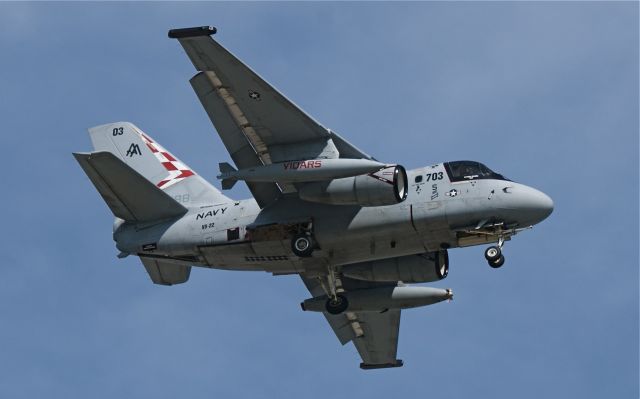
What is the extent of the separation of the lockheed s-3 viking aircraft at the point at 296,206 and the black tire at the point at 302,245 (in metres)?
0.03

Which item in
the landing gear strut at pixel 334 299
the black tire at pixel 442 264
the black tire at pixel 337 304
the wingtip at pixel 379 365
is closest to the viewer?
the landing gear strut at pixel 334 299

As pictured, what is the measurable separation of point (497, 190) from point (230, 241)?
8.37 metres

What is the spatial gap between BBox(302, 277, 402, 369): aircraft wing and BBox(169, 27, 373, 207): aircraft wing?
10081 mm

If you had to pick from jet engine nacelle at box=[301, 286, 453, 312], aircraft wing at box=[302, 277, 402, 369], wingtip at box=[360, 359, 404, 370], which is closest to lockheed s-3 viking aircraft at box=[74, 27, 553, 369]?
jet engine nacelle at box=[301, 286, 453, 312]

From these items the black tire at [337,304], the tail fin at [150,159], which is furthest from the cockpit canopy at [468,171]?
the tail fin at [150,159]

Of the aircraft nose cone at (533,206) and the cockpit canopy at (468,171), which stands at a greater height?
the cockpit canopy at (468,171)

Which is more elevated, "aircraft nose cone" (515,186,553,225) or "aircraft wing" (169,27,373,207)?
"aircraft wing" (169,27,373,207)

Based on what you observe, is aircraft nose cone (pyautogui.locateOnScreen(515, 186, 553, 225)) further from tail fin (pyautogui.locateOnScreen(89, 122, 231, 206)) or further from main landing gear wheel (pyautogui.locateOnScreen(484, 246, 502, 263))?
tail fin (pyautogui.locateOnScreen(89, 122, 231, 206))

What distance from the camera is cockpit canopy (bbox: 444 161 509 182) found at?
4078 cm

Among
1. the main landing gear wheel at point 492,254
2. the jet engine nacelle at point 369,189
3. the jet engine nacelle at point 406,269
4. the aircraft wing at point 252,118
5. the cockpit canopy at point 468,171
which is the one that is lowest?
the main landing gear wheel at point 492,254

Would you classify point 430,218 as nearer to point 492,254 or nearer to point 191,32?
point 492,254

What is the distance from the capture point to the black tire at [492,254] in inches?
1598

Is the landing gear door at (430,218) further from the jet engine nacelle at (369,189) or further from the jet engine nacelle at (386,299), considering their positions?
the jet engine nacelle at (386,299)

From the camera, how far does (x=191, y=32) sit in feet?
126
